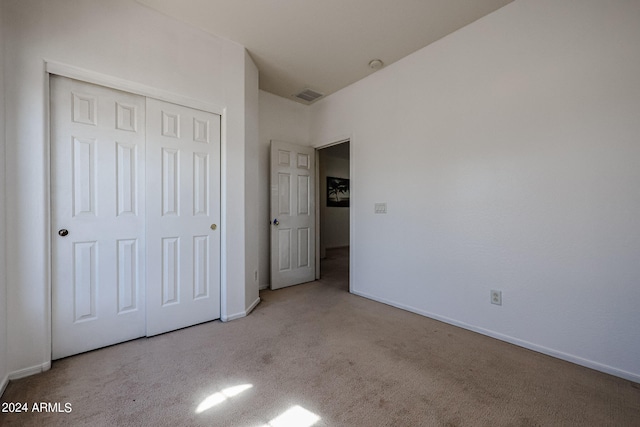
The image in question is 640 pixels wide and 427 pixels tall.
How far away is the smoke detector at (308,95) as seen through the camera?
12.0ft

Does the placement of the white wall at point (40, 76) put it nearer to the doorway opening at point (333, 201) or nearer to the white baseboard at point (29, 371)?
the white baseboard at point (29, 371)

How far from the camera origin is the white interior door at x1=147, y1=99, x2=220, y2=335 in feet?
7.37

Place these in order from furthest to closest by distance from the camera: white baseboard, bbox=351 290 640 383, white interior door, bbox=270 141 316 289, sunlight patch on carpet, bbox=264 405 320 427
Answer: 1. white interior door, bbox=270 141 316 289
2. white baseboard, bbox=351 290 640 383
3. sunlight patch on carpet, bbox=264 405 320 427

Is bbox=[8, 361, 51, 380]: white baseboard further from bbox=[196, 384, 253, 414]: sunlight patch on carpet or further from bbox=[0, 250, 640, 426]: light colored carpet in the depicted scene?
bbox=[196, 384, 253, 414]: sunlight patch on carpet

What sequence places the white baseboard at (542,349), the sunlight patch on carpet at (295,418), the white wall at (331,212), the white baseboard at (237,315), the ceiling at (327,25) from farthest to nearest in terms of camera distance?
the white wall at (331,212) < the white baseboard at (237,315) < the ceiling at (327,25) < the white baseboard at (542,349) < the sunlight patch on carpet at (295,418)

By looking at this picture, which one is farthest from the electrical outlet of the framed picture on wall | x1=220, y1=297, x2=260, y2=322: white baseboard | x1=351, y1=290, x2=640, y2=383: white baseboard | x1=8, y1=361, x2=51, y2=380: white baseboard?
the framed picture on wall

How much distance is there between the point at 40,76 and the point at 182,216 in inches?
50.3

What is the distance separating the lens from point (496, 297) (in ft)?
7.43

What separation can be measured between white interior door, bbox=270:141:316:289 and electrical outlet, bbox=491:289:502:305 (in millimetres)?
2381

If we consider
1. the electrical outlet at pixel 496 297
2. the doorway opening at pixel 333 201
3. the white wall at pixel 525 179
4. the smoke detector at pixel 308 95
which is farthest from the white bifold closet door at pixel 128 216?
the doorway opening at pixel 333 201

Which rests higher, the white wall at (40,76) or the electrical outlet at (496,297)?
the white wall at (40,76)

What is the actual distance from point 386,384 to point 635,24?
275cm

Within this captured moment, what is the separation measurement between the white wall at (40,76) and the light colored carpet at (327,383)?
411 mm

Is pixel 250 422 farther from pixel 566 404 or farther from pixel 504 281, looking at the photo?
pixel 504 281
